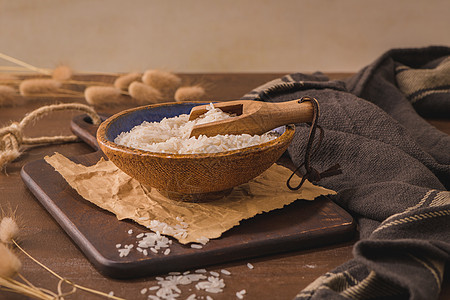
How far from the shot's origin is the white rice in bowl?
0.79 metres

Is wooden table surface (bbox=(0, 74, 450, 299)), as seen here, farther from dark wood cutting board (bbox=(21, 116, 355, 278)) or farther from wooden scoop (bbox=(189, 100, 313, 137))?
wooden scoop (bbox=(189, 100, 313, 137))

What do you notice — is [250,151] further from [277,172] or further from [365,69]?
[365,69]

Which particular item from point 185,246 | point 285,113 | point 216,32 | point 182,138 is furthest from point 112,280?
point 216,32

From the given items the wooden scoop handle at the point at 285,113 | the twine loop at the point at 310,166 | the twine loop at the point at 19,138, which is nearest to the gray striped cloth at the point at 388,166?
the twine loop at the point at 310,166

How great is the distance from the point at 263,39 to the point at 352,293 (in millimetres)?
2140

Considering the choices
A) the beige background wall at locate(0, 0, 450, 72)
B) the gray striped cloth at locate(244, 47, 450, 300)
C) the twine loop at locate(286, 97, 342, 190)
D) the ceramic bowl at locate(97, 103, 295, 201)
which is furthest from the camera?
the beige background wall at locate(0, 0, 450, 72)

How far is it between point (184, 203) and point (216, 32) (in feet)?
6.17

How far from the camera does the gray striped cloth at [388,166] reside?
0.66 metres

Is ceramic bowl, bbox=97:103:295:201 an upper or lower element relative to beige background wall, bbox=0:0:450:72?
upper

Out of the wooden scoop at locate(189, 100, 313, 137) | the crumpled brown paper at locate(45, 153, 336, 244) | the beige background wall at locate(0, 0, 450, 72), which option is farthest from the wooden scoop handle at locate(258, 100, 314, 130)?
the beige background wall at locate(0, 0, 450, 72)

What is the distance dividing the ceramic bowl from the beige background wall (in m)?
1.78

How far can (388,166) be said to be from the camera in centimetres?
95

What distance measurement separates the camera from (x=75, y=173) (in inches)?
38.1

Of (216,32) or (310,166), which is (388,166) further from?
(216,32)
